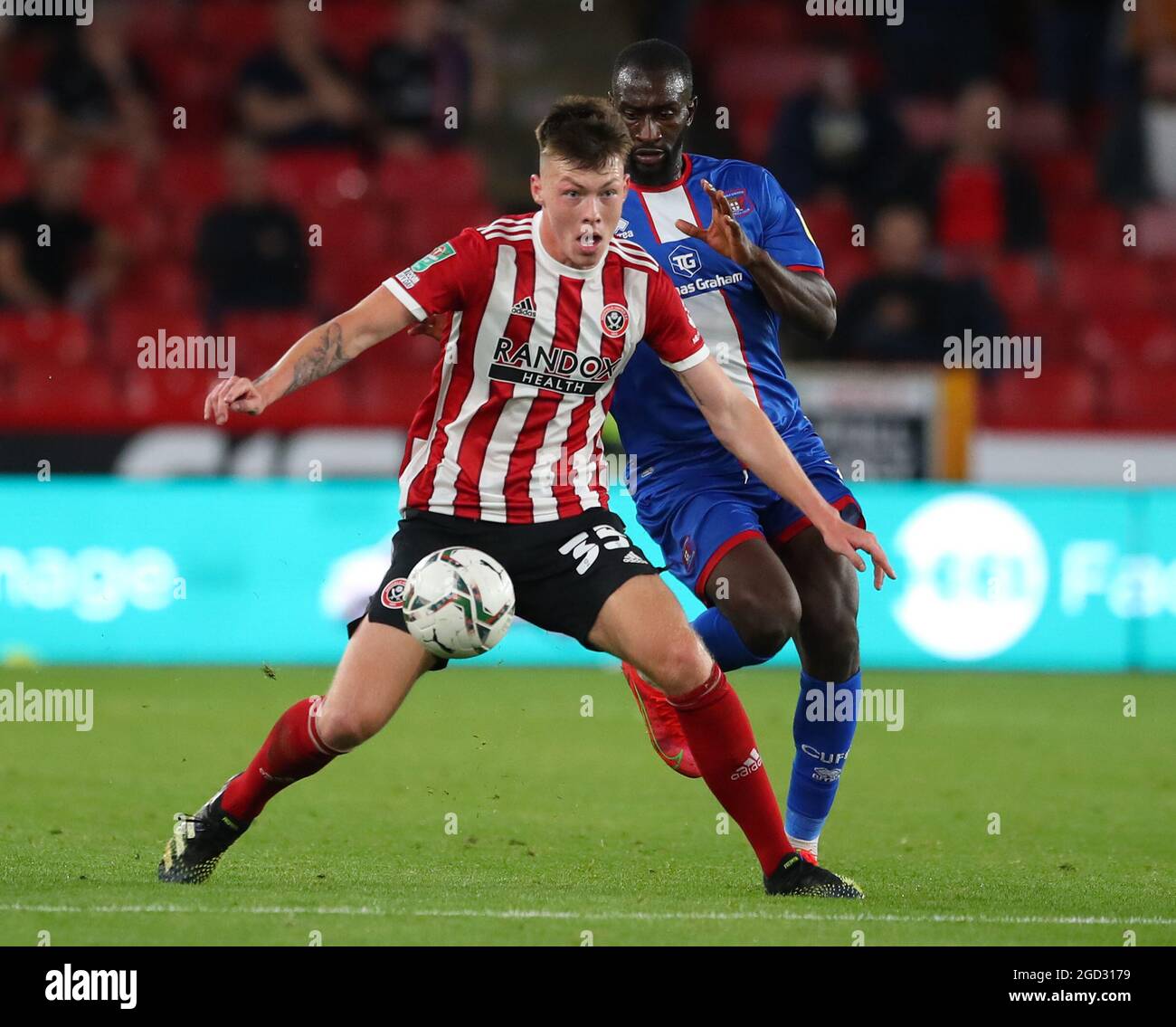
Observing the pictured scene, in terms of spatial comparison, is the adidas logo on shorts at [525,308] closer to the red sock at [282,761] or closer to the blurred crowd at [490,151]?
the red sock at [282,761]

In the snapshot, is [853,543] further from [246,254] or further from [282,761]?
[246,254]

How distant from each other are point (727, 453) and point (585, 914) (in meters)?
1.71

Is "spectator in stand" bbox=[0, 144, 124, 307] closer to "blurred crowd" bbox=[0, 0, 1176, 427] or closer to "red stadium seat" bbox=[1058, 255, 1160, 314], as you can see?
"blurred crowd" bbox=[0, 0, 1176, 427]

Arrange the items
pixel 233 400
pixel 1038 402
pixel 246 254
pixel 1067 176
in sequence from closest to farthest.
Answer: pixel 233 400
pixel 246 254
pixel 1038 402
pixel 1067 176

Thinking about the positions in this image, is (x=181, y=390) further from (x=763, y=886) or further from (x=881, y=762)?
(x=763, y=886)

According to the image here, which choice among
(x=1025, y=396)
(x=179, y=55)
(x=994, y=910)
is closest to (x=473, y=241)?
(x=994, y=910)

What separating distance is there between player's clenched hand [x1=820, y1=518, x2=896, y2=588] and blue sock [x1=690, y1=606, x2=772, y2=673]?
39.0 inches

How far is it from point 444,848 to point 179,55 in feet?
38.0

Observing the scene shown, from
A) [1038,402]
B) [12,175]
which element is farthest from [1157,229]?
[12,175]

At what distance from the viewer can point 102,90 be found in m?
14.7

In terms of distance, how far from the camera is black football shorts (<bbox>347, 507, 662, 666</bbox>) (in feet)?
16.5

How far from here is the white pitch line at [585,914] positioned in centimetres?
468

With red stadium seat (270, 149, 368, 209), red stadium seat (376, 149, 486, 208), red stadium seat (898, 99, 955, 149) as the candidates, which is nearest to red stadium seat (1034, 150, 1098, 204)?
red stadium seat (898, 99, 955, 149)

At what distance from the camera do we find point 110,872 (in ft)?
17.4
